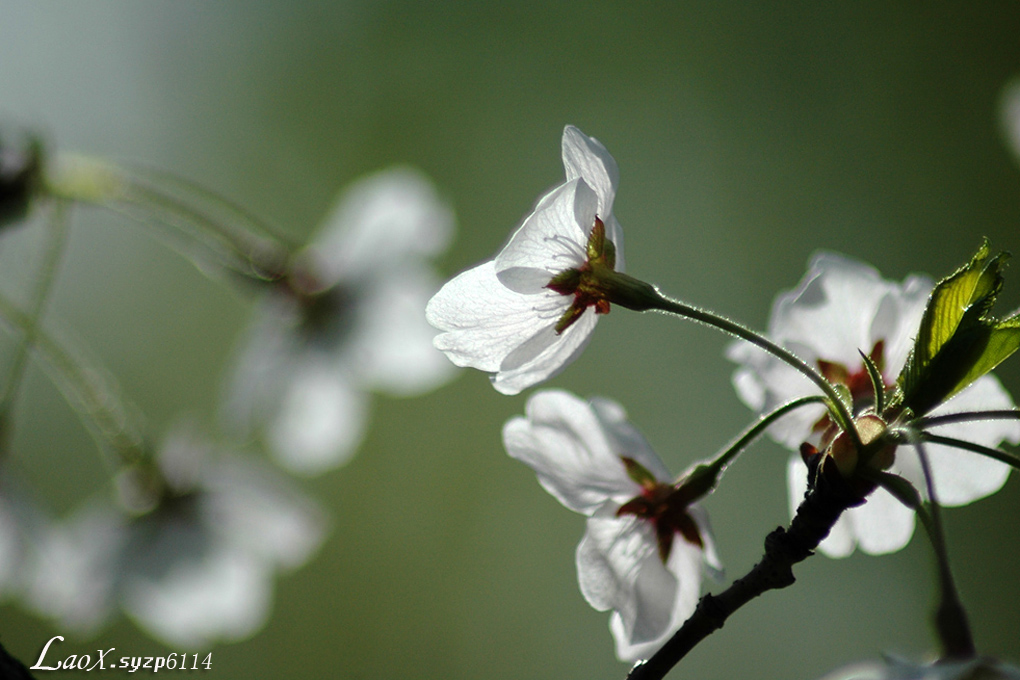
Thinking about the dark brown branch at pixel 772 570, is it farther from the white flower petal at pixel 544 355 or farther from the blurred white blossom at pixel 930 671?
the white flower petal at pixel 544 355

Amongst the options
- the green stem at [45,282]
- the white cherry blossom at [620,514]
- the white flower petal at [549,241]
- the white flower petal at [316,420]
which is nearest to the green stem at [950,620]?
the white cherry blossom at [620,514]

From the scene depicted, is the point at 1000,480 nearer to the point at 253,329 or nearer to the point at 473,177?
the point at 253,329

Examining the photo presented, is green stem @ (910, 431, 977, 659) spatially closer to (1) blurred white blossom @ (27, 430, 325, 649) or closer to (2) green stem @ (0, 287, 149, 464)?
(2) green stem @ (0, 287, 149, 464)

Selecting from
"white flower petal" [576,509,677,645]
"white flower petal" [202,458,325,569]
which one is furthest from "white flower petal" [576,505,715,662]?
"white flower petal" [202,458,325,569]

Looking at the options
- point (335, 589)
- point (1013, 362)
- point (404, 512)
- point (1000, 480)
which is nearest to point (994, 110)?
point (1013, 362)

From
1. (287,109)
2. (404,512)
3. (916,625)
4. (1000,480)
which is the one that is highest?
(287,109)
